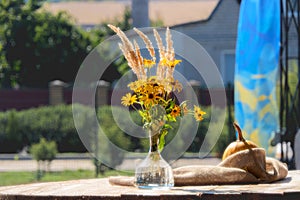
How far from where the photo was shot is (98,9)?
269ft

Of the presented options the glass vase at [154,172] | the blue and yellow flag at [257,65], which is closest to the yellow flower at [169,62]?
the glass vase at [154,172]

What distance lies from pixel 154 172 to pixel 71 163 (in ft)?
64.4

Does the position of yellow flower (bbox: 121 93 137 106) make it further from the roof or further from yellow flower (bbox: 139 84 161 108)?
the roof

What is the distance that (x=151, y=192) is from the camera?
565 cm

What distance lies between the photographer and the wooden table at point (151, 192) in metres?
5.46

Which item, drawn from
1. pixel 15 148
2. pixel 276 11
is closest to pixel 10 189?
pixel 276 11

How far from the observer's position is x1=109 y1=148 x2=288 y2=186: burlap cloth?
6141mm

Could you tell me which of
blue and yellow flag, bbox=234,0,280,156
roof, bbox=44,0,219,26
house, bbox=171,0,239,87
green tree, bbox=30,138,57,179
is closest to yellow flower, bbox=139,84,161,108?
blue and yellow flag, bbox=234,0,280,156

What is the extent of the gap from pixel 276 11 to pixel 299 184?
9.17m

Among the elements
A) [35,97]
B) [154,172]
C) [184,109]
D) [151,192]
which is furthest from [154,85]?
[35,97]

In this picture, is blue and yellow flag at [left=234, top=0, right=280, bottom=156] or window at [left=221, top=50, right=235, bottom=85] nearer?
blue and yellow flag at [left=234, top=0, right=280, bottom=156]

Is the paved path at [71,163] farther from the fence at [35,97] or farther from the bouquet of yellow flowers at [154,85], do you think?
the bouquet of yellow flowers at [154,85]

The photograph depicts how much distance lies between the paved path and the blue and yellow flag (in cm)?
635

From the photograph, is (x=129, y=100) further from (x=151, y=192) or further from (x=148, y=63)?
(x=151, y=192)
